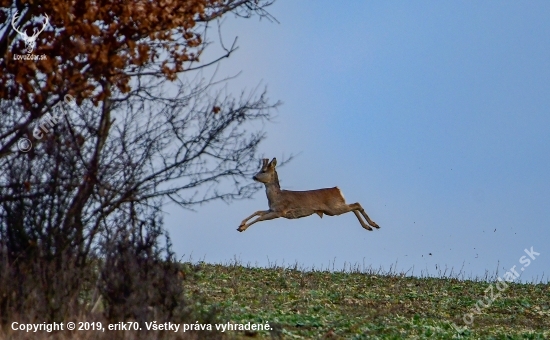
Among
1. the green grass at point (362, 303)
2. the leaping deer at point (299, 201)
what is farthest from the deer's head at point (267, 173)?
the green grass at point (362, 303)

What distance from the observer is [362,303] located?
13.7m

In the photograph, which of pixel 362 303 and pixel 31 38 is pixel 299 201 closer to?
pixel 362 303

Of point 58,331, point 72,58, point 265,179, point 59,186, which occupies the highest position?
point 265,179

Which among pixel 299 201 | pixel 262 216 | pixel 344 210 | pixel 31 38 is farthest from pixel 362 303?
pixel 299 201

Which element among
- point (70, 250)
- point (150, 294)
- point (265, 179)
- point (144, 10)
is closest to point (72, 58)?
point (144, 10)

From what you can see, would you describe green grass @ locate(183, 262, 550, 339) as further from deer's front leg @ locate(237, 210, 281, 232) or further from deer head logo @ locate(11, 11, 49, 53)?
deer's front leg @ locate(237, 210, 281, 232)

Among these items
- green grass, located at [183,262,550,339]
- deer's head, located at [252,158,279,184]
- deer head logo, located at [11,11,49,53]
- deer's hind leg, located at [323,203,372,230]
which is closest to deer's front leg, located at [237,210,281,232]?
deer's head, located at [252,158,279,184]

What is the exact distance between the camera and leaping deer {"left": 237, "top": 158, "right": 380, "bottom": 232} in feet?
76.6

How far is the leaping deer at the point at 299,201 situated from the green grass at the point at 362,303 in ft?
18.9

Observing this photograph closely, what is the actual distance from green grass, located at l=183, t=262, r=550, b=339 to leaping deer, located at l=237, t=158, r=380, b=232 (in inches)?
227

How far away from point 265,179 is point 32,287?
49.1 feet

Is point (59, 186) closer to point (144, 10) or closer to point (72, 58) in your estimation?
point (72, 58)

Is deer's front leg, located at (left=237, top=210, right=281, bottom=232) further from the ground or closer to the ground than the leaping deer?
closer to the ground

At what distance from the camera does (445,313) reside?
44.9ft
